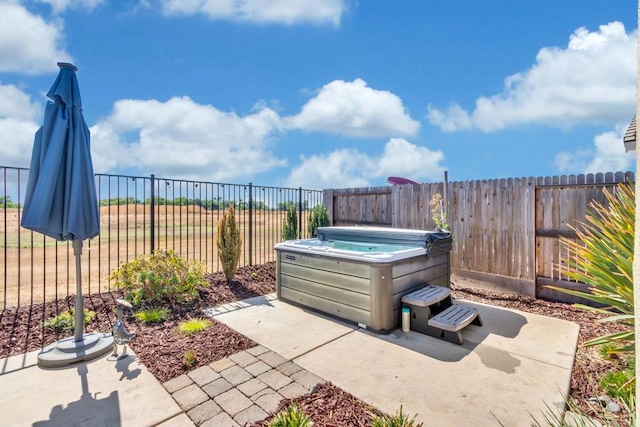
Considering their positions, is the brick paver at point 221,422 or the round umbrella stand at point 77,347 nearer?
the brick paver at point 221,422

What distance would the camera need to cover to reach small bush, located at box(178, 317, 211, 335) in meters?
3.56

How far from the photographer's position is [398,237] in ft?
15.9

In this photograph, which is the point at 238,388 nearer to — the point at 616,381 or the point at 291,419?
the point at 291,419

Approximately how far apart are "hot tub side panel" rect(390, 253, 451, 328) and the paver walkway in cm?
148

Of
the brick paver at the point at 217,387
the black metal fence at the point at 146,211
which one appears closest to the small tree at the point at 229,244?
the black metal fence at the point at 146,211

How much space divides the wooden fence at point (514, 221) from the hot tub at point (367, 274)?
1274 millimetres

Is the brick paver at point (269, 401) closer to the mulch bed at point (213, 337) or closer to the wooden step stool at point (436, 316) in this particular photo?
the mulch bed at point (213, 337)

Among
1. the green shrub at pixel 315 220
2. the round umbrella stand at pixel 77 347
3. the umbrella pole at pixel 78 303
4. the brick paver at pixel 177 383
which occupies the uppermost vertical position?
the green shrub at pixel 315 220

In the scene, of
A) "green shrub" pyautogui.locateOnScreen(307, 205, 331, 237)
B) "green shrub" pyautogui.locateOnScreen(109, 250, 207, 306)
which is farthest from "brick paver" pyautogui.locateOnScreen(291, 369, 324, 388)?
"green shrub" pyautogui.locateOnScreen(307, 205, 331, 237)

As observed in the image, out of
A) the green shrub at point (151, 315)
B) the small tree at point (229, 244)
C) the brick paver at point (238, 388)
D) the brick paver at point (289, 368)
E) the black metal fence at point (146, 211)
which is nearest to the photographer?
the brick paver at point (238, 388)

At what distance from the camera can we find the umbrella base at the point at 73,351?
112 inches

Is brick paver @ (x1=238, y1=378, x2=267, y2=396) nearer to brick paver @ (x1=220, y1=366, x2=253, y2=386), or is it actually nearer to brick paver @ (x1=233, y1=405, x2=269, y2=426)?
brick paver @ (x1=220, y1=366, x2=253, y2=386)

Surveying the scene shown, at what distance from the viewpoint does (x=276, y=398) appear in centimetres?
229

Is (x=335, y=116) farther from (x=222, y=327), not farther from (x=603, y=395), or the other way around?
(x=603, y=395)
